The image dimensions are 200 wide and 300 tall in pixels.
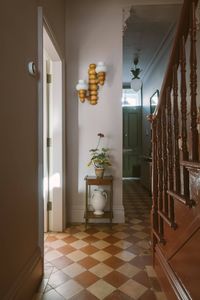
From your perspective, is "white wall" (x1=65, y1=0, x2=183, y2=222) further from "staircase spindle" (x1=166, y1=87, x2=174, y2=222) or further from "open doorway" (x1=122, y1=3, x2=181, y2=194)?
"staircase spindle" (x1=166, y1=87, x2=174, y2=222)

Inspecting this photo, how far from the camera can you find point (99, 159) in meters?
2.77

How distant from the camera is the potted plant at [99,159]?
8.93 feet

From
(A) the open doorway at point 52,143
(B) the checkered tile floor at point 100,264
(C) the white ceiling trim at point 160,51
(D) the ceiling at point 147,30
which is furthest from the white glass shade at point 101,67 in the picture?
(B) the checkered tile floor at point 100,264

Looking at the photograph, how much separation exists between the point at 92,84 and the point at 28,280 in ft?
7.51

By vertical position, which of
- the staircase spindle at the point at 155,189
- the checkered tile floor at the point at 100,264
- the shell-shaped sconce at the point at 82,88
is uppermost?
the shell-shaped sconce at the point at 82,88

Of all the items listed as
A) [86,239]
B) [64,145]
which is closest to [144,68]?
[64,145]

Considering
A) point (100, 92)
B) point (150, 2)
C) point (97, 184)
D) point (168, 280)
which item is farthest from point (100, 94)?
point (168, 280)

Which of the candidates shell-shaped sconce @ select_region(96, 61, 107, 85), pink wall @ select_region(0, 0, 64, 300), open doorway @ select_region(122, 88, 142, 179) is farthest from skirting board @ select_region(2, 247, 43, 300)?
open doorway @ select_region(122, 88, 142, 179)

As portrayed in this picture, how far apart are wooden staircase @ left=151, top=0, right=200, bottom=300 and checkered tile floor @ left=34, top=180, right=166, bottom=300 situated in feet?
0.61

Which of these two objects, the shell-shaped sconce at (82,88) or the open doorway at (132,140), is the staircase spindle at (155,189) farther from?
the open doorway at (132,140)

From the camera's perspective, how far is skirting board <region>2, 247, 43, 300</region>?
3.81 feet

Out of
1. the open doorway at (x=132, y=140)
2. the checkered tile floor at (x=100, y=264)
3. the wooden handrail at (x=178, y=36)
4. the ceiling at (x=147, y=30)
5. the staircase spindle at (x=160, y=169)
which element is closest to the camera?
the wooden handrail at (x=178, y=36)

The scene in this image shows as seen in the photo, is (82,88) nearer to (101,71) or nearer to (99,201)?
(101,71)

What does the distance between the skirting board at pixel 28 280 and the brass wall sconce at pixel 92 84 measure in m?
1.95
